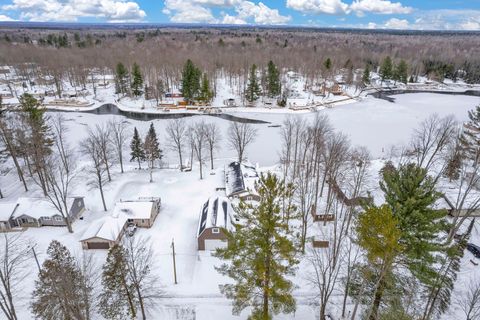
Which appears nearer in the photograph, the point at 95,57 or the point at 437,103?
the point at 437,103

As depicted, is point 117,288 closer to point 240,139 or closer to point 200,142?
point 200,142

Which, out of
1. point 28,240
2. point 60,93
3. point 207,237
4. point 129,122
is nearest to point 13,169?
point 28,240

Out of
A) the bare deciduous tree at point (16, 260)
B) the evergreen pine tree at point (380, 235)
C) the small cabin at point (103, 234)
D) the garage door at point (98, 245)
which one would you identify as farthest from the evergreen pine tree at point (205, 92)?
the evergreen pine tree at point (380, 235)

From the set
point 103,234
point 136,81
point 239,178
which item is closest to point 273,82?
point 136,81

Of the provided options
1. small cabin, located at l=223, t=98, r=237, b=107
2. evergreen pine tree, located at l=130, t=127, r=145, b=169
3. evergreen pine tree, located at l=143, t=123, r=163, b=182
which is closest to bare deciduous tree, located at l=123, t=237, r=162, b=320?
evergreen pine tree, located at l=143, t=123, r=163, b=182

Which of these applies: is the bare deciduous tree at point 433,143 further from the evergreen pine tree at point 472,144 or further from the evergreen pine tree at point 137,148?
the evergreen pine tree at point 137,148

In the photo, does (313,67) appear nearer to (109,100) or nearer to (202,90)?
(202,90)
